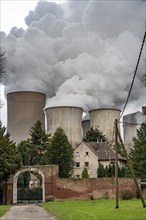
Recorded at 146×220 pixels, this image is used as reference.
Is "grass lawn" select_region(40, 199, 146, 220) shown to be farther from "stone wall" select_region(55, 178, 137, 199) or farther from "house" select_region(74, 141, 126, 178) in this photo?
"house" select_region(74, 141, 126, 178)

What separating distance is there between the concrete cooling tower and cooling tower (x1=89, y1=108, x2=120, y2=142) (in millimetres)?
4730

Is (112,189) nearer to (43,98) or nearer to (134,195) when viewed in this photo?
(134,195)

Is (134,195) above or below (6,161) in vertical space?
below

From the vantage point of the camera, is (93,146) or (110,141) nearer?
(93,146)

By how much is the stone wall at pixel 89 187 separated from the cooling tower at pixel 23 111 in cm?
2344

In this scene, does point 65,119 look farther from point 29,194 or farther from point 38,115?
point 29,194

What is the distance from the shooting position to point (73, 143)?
83812mm

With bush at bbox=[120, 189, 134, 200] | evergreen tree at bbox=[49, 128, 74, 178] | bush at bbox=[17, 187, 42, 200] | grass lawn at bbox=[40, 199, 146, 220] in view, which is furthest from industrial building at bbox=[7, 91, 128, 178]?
grass lawn at bbox=[40, 199, 146, 220]

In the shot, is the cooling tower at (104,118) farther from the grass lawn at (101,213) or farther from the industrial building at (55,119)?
the grass lawn at (101,213)

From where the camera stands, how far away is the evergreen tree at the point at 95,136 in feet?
288

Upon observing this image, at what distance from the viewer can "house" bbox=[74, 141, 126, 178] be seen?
79562mm

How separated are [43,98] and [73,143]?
431 inches

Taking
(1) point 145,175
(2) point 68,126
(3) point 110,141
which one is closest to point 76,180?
(1) point 145,175

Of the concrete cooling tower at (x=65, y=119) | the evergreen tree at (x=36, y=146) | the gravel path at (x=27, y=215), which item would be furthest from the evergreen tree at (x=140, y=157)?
the gravel path at (x=27, y=215)
